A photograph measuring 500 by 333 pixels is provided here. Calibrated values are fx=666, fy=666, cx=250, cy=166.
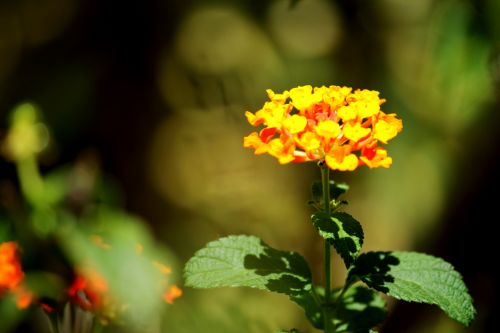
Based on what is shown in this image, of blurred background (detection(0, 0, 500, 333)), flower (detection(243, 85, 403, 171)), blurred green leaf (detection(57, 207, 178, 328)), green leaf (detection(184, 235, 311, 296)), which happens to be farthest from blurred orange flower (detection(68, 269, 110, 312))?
blurred background (detection(0, 0, 500, 333))

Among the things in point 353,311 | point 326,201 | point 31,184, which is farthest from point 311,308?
point 31,184

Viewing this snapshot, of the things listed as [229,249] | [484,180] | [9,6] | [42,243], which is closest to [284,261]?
[229,249]

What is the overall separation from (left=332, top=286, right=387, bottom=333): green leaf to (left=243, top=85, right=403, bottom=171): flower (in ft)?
0.62

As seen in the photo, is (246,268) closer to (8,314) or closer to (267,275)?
(267,275)

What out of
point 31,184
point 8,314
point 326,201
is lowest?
point 8,314

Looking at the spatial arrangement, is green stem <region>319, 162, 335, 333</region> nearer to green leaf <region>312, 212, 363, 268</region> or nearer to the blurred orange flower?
green leaf <region>312, 212, 363, 268</region>

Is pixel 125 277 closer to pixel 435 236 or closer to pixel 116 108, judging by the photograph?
pixel 435 236

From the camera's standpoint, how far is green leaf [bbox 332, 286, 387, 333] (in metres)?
0.75

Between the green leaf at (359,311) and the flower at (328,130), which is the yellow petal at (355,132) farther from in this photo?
the green leaf at (359,311)

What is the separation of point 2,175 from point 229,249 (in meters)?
1.16

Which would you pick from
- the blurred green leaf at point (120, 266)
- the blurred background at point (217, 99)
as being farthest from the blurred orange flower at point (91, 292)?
the blurred background at point (217, 99)

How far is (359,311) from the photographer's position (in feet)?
2.56

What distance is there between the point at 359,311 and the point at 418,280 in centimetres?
11

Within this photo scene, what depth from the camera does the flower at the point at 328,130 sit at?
63cm
